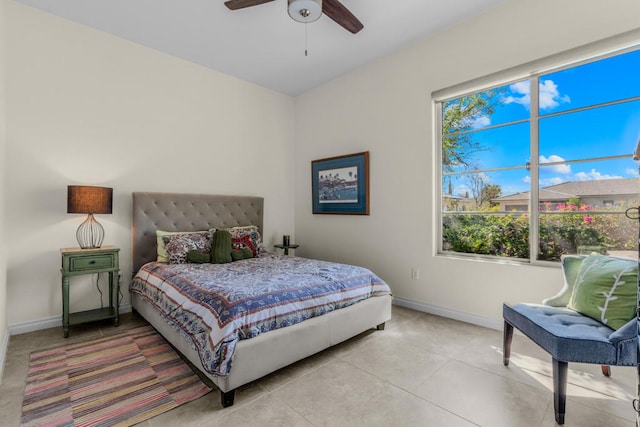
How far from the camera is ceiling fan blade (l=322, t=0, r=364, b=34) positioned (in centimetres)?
235

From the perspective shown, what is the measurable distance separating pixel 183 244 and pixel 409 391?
2.64 metres

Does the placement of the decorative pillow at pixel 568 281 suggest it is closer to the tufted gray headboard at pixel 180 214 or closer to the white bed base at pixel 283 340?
the white bed base at pixel 283 340

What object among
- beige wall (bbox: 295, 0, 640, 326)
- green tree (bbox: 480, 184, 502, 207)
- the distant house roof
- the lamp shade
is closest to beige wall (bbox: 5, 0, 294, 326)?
the lamp shade

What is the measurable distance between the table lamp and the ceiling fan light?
2372 millimetres

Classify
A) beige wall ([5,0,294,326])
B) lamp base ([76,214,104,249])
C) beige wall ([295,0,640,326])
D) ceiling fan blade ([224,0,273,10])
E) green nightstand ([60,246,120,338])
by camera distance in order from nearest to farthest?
1. ceiling fan blade ([224,0,273,10])
2. beige wall ([295,0,640,326])
3. green nightstand ([60,246,120,338])
4. beige wall ([5,0,294,326])
5. lamp base ([76,214,104,249])

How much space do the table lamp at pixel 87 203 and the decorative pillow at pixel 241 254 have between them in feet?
4.24

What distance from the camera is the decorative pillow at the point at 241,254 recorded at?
352cm

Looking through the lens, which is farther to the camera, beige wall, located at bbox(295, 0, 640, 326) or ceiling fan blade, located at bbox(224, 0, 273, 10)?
beige wall, located at bbox(295, 0, 640, 326)

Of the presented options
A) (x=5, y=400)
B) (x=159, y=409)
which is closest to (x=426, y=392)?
(x=159, y=409)

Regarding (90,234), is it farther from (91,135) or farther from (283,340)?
(283,340)

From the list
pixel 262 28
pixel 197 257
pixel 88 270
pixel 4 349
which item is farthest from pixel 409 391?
pixel 262 28

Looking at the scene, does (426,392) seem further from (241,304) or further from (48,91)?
(48,91)

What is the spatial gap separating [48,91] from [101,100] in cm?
43

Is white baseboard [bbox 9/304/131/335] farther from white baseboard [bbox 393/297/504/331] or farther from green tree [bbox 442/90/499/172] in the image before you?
green tree [bbox 442/90/499/172]
